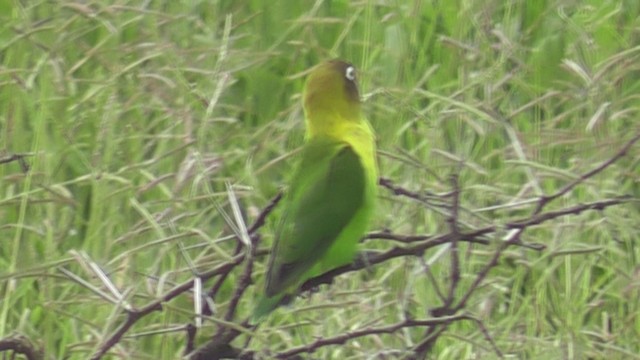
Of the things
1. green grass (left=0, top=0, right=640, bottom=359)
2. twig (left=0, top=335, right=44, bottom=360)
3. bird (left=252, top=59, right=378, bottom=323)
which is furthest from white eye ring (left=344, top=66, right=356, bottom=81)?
twig (left=0, top=335, right=44, bottom=360)

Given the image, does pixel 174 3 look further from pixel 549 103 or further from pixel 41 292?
pixel 41 292

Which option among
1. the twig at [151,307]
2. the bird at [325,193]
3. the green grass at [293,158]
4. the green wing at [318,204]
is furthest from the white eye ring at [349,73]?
the twig at [151,307]

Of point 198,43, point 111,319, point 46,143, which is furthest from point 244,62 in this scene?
point 111,319

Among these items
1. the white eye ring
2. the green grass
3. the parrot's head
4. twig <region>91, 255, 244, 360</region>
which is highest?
the white eye ring

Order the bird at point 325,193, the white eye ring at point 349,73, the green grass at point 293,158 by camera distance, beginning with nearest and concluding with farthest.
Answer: the bird at point 325,193 → the white eye ring at point 349,73 → the green grass at point 293,158

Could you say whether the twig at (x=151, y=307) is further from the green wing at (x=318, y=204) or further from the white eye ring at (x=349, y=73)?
the white eye ring at (x=349, y=73)

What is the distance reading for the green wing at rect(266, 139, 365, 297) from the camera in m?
1.95

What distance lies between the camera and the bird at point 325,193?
6.26 feet

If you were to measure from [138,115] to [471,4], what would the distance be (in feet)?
2.74

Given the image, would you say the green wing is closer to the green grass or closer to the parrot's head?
the parrot's head

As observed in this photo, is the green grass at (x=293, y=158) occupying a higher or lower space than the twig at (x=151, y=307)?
lower

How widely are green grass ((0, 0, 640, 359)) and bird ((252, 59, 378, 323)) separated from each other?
0.70 ft

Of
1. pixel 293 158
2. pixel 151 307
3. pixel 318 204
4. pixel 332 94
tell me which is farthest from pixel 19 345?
pixel 293 158

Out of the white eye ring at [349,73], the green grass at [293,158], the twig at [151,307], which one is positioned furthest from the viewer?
the green grass at [293,158]
